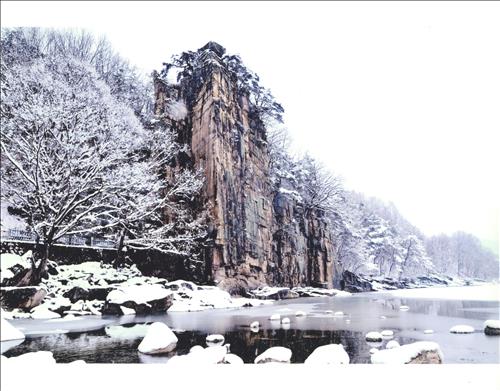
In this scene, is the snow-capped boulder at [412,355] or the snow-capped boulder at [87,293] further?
the snow-capped boulder at [87,293]

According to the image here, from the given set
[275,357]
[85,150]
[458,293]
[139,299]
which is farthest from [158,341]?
[458,293]

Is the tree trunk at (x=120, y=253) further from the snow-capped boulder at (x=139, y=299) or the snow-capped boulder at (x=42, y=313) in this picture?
the snow-capped boulder at (x=42, y=313)

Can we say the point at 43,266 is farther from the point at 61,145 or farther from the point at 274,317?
the point at 274,317

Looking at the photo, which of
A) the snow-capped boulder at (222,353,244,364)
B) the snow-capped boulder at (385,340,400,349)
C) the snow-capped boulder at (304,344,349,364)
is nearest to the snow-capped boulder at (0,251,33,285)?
the snow-capped boulder at (222,353,244,364)

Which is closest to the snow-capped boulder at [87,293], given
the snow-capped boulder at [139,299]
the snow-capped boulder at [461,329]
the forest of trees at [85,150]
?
the snow-capped boulder at [139,299]

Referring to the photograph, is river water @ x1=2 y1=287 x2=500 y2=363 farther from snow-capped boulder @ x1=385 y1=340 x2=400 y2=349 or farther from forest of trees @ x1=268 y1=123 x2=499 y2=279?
forest of trees @ x1=268 y1=123 x2=499 y2=279

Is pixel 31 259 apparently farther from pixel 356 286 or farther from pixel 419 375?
pixel 419 375

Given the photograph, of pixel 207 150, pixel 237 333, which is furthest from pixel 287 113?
pixel 237 333
